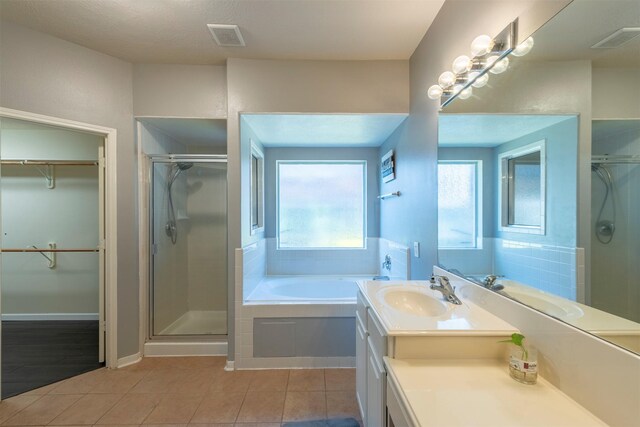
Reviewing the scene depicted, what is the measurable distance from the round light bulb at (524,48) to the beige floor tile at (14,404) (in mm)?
3585

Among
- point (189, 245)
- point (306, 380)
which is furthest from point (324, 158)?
point (306, 380)

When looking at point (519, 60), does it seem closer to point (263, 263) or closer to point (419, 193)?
point (419, 193)

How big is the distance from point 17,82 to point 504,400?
3.29 m

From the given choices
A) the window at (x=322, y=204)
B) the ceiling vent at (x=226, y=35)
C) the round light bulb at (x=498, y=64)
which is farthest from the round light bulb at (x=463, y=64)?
the window at (x=322, y=204)

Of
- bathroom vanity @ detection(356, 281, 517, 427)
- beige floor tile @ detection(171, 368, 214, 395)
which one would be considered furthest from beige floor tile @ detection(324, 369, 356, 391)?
beige floor tile @ detection(171, 368, 214, 395)

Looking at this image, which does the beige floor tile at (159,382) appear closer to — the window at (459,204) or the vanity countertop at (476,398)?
the vanity countertop at (476,398)

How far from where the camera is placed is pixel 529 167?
1072 millimetres

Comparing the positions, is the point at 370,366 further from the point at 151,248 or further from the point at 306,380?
the point at 151,248

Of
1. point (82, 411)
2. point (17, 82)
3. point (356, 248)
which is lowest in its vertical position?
point (82, 411)

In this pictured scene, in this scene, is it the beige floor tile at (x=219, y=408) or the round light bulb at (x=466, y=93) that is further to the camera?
the beige floor tile at (x=219, y=408)

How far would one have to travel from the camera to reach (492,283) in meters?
1.25

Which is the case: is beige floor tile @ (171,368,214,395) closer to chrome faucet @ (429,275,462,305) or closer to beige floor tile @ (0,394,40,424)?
beige floor tile @ (0,394,40,424)

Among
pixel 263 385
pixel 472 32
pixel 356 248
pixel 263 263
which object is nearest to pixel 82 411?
pixel 263 385

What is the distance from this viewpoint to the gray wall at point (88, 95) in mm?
1851
